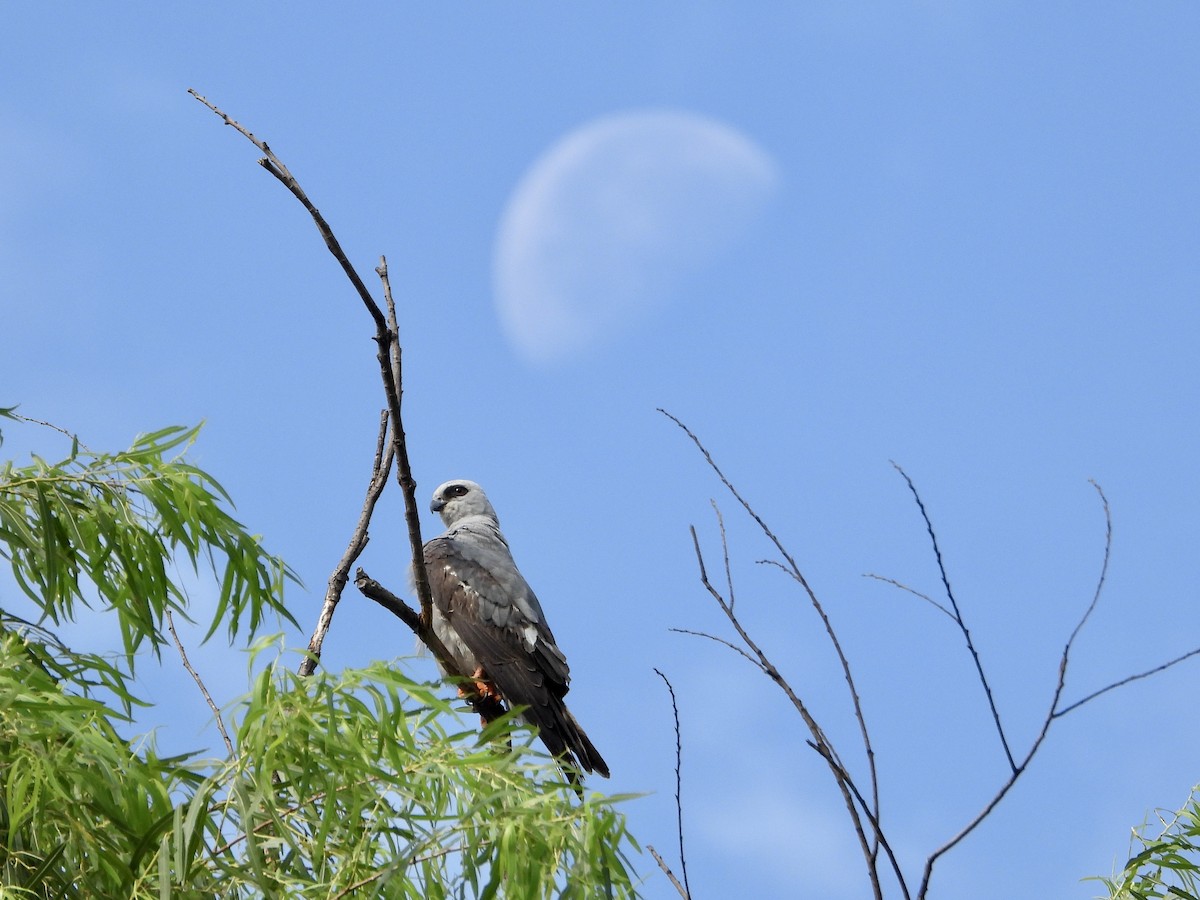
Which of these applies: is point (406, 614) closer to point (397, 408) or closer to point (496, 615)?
point (397, 408)

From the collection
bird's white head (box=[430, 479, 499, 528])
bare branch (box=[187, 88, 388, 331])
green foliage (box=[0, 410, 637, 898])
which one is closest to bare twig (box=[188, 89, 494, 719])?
bare branch (box=[187, 88, 388, 331])

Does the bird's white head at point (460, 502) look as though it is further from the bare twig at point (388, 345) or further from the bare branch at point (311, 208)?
the bare branch at point (311, 208)

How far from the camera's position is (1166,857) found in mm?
4547

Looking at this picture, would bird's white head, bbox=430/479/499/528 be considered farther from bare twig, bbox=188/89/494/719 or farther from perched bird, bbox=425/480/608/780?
bare twig, bbox=188/89/494/719

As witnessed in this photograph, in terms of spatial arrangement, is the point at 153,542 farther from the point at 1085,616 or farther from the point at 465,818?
the point at 1085,616

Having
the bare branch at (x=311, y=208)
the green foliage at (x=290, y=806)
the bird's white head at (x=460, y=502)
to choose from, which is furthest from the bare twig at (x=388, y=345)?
the bird's white head at (x=460, y=502)

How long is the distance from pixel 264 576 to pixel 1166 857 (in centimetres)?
340

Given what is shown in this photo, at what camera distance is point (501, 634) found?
7.94 meters

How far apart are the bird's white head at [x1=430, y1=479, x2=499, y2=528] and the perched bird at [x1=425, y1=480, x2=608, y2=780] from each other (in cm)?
98

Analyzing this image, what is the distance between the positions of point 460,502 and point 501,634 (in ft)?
7.80

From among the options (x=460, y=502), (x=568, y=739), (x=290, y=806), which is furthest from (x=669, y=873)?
(x=460, y=502)

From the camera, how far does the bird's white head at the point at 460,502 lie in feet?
33.1

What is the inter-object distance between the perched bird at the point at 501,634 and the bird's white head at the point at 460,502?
0.98 meters

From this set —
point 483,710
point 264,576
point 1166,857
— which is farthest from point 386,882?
point 483,710
